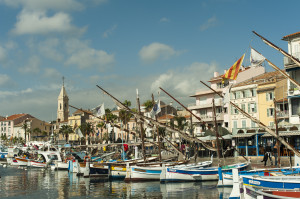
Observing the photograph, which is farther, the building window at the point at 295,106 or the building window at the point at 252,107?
the building window at the point at 252,107

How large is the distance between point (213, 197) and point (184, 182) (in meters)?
8.28

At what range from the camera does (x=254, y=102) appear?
6309 centimetres

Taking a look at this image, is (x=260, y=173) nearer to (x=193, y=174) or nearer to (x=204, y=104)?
(x=193, y=174)

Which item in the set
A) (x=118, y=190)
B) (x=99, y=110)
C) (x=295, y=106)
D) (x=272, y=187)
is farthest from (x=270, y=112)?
(x=272, y=187)

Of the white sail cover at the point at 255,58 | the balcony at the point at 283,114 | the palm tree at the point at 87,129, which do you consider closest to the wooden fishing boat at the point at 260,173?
the white sail cover at the point at 255,58

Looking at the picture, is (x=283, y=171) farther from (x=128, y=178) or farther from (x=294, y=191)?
(x=128, y=178)

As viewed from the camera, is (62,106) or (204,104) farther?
(62,106)

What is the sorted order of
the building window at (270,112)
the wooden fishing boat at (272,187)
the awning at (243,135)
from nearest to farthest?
the wooden fishing boat at (272,187) → the awning at (243,135) → the building window at (270,112)

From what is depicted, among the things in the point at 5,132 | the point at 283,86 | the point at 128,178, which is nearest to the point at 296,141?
the point at 283,86

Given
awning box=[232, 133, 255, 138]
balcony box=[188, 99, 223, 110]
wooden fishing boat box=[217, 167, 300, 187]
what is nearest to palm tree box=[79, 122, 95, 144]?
balcony box=[188, 99, 223, 110]

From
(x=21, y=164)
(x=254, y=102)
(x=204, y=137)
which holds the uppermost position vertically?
(x=254, y=102)

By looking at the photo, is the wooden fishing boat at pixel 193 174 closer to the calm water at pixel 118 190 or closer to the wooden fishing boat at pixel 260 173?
the calm water at pixel 118 190

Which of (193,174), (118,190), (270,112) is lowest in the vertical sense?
(118,190)

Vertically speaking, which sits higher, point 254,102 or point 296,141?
point 254,102
